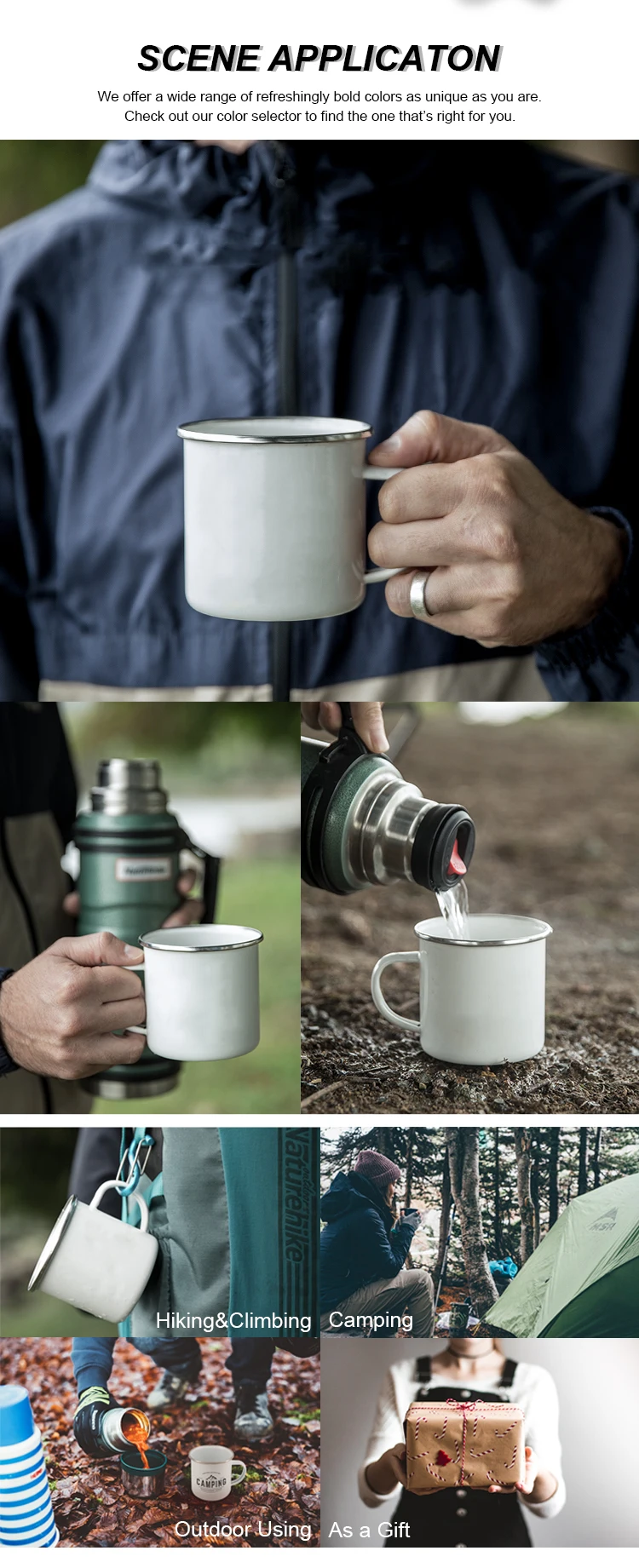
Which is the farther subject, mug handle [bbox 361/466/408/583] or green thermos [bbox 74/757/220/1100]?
green thermos [bbox 74/757/220/1100]

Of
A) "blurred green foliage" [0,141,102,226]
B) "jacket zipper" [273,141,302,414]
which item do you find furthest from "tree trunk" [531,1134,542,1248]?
"blurred green foliage" [0,141,102,226]

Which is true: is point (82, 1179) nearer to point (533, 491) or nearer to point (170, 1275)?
point (170, 1275)

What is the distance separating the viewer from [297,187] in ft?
2.89

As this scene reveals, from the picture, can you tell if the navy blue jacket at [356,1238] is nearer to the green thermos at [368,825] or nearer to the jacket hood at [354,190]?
the green thermos at [368,825]

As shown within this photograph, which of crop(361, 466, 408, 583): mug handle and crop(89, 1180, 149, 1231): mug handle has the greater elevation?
crop(361, 466, 408, 583): mug handle

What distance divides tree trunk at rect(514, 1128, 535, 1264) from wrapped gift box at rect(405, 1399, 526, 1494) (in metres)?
0.12

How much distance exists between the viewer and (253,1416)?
0.92m

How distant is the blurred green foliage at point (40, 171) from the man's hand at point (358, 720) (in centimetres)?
46

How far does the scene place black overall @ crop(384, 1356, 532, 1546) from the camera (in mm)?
914

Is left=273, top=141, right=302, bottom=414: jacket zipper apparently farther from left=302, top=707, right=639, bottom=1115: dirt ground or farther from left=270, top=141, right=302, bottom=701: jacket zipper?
left=302, top=707, right=639, bottom=1115: dirt ground

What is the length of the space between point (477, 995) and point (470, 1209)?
17cm

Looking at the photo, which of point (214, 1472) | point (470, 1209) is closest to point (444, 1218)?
point (470, 1209)
